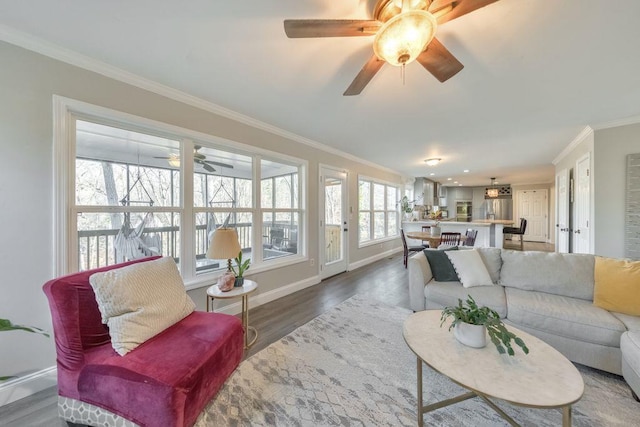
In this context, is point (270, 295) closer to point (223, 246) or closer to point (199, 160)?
point (223, 246)

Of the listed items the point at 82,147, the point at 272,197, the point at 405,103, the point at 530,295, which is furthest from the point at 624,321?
the point at 82,147

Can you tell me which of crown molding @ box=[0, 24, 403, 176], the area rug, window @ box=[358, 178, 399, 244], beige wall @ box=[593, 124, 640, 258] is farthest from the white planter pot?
window @ box=[358, 178, 399, 244]

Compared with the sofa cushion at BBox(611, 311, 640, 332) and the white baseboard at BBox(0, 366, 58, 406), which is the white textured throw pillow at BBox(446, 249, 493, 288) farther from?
the white baseboard at BBox(0, 366, 58, 406)

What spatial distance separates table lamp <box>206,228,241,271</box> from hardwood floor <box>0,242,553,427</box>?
899 millimetres

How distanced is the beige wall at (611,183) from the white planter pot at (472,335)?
3294 millimetres

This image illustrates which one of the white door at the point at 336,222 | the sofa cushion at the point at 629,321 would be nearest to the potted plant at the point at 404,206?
the white door at the point at 336,222

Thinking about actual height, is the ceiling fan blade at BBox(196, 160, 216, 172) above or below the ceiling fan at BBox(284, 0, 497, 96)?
below

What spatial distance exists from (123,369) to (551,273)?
3.45 meters

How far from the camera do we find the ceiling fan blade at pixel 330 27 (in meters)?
1.17

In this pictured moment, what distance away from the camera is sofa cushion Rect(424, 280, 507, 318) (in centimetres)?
208

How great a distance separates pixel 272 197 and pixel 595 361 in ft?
11.5

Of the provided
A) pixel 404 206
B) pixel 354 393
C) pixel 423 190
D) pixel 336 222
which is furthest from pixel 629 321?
pixel 423 190

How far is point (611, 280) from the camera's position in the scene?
1885 millimetres

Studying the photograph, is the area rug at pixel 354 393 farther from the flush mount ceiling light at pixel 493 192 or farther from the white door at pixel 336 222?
the flush mount ceiling light at pixel 493 192
